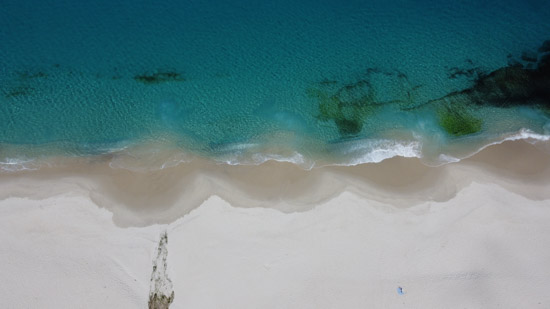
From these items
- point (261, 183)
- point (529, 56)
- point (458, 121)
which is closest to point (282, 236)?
point (261, 183)

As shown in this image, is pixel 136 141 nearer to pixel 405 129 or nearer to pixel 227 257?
pixel 227 257

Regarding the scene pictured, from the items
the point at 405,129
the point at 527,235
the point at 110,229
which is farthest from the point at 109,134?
the point at 527,235

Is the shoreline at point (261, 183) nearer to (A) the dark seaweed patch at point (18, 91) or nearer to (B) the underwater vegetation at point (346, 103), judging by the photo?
(B) the underwater vegetation at point (346, 103)

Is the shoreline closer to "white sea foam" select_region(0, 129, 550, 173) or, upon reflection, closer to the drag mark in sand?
"white sea foam" select_region(0, 129, 550, 173)

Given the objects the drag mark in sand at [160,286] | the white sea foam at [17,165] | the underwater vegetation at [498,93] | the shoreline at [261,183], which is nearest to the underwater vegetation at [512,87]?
the underwater vegetation at [498,93]

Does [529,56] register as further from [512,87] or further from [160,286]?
[160,286]
